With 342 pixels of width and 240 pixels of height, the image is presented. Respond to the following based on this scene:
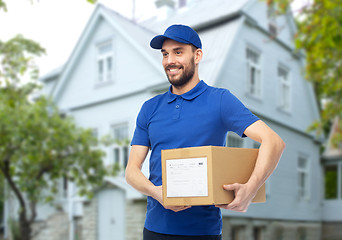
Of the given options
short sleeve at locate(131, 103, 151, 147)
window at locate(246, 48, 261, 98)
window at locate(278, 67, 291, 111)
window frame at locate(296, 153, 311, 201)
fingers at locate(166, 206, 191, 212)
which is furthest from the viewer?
window frame at locate(296, 153, 311, 201)

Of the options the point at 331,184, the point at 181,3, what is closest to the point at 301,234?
the point at 331,184

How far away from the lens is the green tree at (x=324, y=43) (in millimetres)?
11312

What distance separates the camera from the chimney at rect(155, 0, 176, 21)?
19217mm

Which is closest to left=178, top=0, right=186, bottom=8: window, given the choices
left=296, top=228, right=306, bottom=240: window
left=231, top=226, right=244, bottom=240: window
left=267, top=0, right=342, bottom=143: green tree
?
left=267, top=0, right=342, bottom=143: green tree

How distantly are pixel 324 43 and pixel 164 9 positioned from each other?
28.1ft

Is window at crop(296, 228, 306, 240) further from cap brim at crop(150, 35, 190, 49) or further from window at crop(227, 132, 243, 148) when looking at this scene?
cap brim at crop(150, 35, 190, 49)

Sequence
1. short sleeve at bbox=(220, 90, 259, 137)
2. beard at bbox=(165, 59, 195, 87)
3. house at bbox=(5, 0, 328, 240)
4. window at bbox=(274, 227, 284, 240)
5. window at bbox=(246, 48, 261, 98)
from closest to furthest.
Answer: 1. short sleeve at bbox=(220, 90, 259, 137)
2. beard at bbox=(165, 59, 195, 87)
3. house at bbox=(5, 0, 328, 240)
4. window at bbox=(246, 48, 261, 98)
5. window at bbox=(274, 227, 284, 240)

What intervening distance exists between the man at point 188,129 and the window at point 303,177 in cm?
1797

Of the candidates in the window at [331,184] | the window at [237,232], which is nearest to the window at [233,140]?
the window at [237,232]

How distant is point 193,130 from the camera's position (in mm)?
2492

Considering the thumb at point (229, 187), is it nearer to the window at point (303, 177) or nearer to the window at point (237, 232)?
the window at point (237, 232)

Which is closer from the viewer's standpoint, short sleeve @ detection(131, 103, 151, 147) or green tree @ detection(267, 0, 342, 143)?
short sleeve @ detection(131, 103, 151, 147)

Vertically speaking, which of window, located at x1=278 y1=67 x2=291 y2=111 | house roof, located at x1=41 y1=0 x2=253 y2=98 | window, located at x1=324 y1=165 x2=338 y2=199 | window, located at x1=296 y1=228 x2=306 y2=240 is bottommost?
window, located at x1=296 y1=228 x2=306 y2=240

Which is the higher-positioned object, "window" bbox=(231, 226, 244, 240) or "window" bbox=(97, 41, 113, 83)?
"window" bbox=(97, 41, 113, 83)
